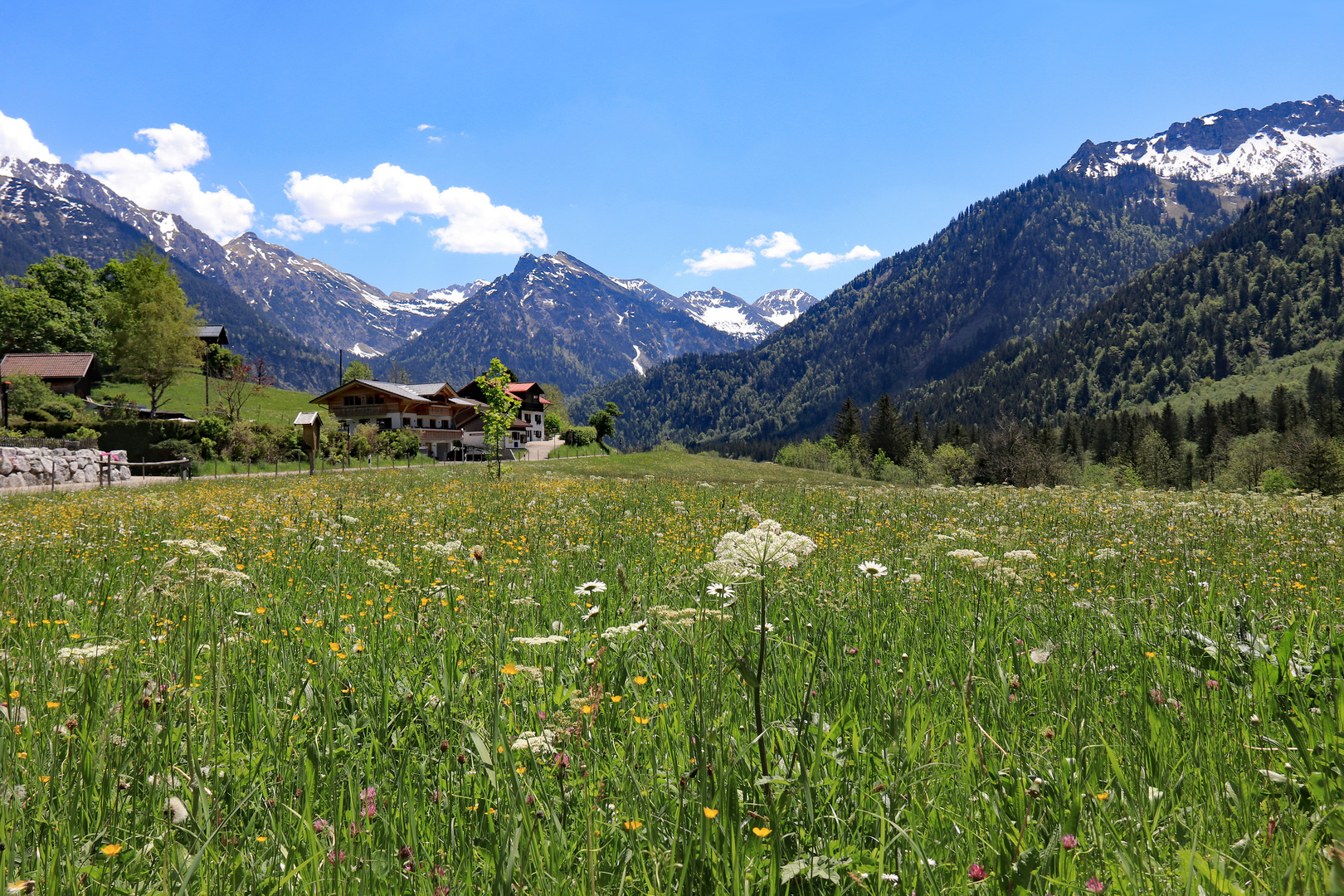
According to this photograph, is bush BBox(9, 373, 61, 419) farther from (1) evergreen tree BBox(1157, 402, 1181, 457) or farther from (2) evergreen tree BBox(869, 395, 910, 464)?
(1) evergreen tree BBox(1157, 402, 1181, 457)

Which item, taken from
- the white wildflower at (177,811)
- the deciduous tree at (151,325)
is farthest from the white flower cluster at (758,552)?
the deciduous tree at (151,325)

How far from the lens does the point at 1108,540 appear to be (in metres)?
8.78

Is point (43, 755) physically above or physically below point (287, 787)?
above

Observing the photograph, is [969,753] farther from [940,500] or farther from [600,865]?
[940,500]

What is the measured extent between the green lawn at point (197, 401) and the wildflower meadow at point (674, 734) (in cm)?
6231

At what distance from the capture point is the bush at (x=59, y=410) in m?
46.3

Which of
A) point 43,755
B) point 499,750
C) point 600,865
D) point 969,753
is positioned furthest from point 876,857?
point 43,755

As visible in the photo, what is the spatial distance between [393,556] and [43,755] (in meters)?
4.84

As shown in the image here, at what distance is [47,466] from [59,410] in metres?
23.4

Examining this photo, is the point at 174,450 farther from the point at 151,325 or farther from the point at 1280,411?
the point at 1280,411

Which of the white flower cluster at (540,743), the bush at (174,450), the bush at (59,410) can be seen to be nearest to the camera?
the white flower cluster at (540,743)

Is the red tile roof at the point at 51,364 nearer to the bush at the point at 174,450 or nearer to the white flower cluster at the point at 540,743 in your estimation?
the bush at the point at 174,450

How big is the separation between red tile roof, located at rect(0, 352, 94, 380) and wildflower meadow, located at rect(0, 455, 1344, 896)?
3051 inches

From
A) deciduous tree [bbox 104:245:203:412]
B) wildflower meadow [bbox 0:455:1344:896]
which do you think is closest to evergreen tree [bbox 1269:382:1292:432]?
wildflower meadow [bbox 0:455:1344:896]
